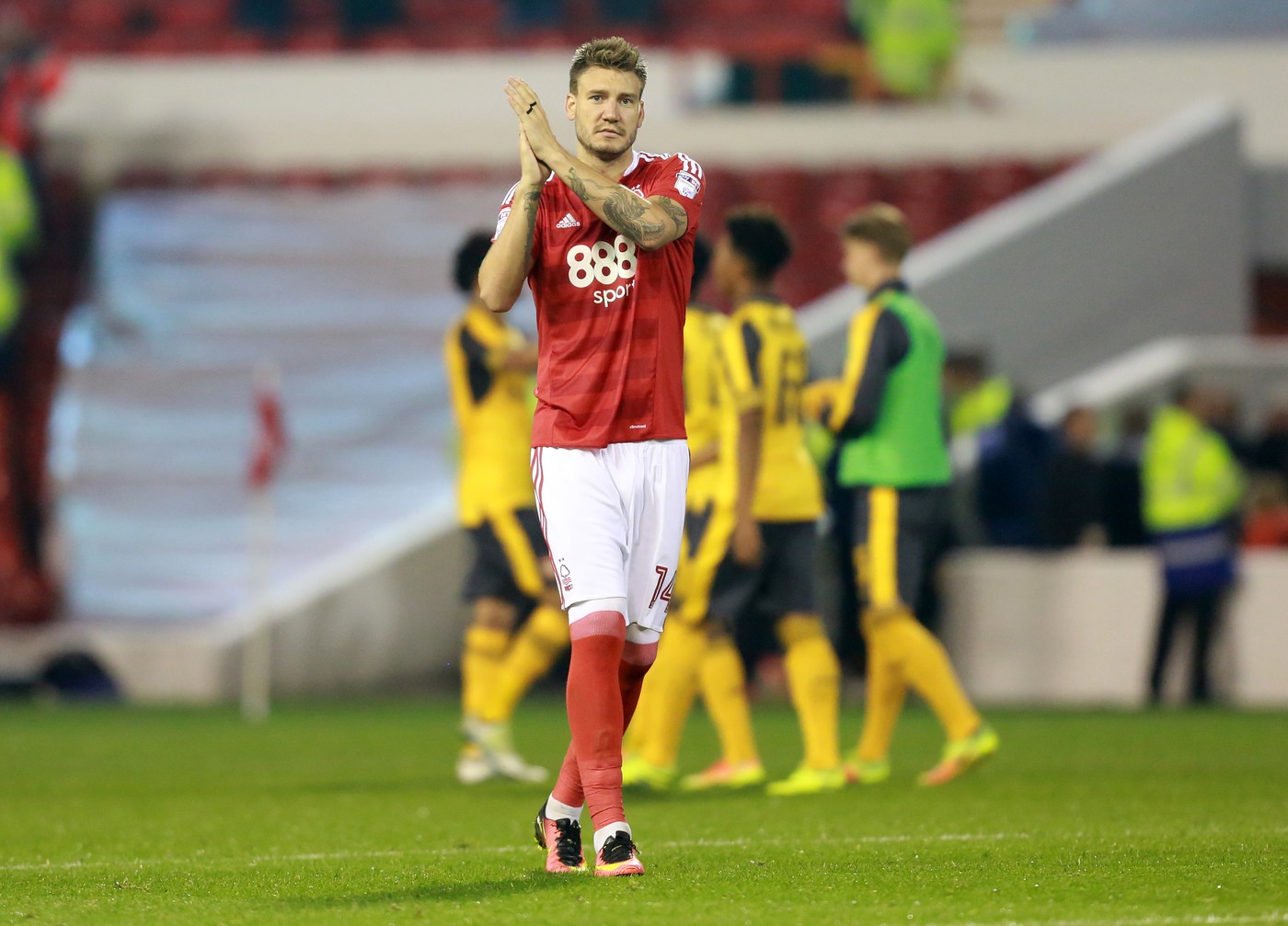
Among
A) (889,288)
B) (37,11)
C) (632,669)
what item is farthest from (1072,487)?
(37,11)

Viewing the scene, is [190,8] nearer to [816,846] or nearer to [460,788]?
[460,788]

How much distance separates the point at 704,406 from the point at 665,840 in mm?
2791

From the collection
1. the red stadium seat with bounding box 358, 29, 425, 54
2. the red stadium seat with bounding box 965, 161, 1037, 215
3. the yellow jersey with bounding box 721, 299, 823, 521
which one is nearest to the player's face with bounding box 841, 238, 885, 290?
the yellow jersey with bounding box 721, 299, 823, 521

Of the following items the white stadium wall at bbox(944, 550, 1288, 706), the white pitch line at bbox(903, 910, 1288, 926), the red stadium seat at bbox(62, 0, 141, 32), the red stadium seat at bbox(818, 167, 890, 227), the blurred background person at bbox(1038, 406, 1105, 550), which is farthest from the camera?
the red stadium seat at bbox(62, 0, 141, 32)

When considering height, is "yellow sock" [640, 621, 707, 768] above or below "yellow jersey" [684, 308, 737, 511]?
below

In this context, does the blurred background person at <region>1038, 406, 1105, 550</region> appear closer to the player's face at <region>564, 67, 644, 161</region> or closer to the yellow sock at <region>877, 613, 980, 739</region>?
the yellow sock at <region>877, 613, 980, 739</region>

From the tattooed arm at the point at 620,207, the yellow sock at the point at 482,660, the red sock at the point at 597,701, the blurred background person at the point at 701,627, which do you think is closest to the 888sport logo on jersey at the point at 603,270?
the tattooed arm at the point at 620,207

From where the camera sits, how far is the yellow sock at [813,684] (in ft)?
26.9

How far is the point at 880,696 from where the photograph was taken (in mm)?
8508

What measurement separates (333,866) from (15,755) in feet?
17.2

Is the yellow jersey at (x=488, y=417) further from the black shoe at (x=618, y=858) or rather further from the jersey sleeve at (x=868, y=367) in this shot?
the black shoe at (x=618, y=858)

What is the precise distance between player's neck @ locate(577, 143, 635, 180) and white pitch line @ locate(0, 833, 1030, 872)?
1.89m

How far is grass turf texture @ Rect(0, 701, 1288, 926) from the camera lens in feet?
15.4

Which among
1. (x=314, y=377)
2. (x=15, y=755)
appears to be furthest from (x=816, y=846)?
(x=314, y=377)
